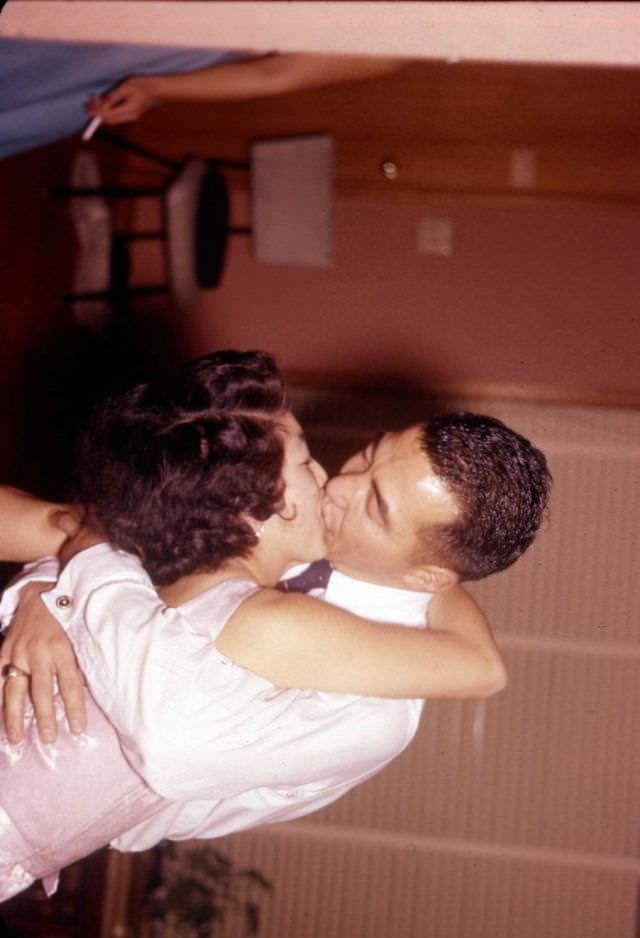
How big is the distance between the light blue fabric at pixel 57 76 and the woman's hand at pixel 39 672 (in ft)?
3.26

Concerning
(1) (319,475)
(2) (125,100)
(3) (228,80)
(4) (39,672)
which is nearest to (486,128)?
(3) (228,80)

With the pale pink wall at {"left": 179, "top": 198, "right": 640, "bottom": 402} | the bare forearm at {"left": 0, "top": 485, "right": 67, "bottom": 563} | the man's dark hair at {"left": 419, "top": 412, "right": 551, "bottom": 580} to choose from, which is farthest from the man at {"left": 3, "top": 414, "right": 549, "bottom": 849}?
the pale pink wall at {"left": 179, "top": 198, "right": 640, "bottom": 402}

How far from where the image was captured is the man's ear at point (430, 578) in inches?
59.1

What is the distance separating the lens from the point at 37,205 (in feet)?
13.5

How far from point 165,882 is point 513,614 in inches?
80.1

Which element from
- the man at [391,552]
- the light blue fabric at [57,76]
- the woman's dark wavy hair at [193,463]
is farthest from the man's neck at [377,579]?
the light blue fabric at [57,76]

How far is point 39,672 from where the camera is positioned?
1373mm

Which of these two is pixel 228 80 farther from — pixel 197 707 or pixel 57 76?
pixel 197 707

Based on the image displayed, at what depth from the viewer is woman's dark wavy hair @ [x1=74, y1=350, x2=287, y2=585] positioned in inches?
54.9

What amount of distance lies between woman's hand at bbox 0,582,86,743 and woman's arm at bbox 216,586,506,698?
0.29 m

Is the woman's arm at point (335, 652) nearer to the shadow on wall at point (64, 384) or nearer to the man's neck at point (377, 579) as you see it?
the man's neck at point (377, 579)

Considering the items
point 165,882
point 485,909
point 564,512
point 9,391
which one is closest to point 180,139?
point 9,391

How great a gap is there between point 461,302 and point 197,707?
10.7ft

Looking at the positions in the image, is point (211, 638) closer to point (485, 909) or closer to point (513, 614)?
point (513, 614)
